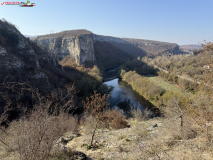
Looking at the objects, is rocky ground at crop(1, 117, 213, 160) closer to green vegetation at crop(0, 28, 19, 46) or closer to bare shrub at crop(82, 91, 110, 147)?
bare shrub at crop(82, 91, 110, 147)

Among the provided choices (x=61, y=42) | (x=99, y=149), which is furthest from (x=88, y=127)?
(x=61, y=42)

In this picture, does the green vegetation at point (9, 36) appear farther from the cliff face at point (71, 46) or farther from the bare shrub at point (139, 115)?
the cliff face at point (71, 46)

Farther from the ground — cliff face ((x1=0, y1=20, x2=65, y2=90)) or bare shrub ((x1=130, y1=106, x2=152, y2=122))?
cliff face ((x1=0, y1=20, x2=65, y2=90))

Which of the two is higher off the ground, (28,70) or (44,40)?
(44,40)

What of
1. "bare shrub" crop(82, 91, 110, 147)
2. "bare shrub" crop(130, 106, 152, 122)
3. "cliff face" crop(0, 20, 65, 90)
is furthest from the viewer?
"cliff face" crop(0, 20, 65, 90)

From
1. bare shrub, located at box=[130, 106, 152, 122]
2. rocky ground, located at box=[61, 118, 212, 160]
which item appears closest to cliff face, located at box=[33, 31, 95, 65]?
bare shrub, located at box=[130, 106, 152, 122]

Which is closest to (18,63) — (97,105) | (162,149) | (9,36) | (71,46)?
(9,36)

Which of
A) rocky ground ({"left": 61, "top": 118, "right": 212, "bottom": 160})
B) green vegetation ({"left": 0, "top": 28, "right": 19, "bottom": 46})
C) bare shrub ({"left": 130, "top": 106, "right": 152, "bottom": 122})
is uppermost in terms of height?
green vegetation ({"left": 0, "top": 28, "right": 19, "bottom": 46})

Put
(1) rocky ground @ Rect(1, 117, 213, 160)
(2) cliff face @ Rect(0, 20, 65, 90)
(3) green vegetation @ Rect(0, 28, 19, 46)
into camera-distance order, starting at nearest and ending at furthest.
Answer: (1) rocky ground @ Rect(1, 117, 213, 160) → (2) cliff face @ Rect(0, 20, 65, 90) → (3) green vegetation @ Rect(0, 28, 19, 46)

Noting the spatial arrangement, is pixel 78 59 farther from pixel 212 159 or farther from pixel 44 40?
pixel 212 159
